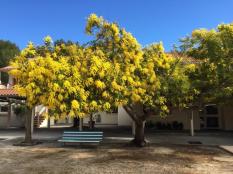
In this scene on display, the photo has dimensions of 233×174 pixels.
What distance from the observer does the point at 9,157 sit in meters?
14.0

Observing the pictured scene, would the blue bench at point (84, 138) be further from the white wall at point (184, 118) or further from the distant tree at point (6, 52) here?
the distant tree at point (6, 52)

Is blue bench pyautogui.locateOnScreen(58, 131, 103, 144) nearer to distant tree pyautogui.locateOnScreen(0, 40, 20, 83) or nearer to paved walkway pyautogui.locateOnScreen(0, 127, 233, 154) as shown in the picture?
paved walkway pyautogui.locateOnScreen(0, 127, 233, 154)

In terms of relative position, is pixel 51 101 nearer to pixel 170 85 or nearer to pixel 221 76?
pixel 170 85

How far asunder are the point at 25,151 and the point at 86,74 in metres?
6.60

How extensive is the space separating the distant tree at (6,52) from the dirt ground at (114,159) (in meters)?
46.7

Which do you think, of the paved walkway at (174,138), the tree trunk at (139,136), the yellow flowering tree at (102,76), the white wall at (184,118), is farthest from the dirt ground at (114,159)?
the white wall at (184,118)

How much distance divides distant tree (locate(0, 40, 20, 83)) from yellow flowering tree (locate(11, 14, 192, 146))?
47.9 meters

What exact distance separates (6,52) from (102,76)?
56.8 metres

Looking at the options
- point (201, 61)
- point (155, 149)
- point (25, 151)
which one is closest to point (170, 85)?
point (201, 61)

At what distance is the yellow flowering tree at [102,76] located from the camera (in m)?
10.5

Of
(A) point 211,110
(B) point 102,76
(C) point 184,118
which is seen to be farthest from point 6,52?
(B) point 102,76

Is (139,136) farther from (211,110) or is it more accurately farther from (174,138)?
(211,110)

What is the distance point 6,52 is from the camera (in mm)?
63750

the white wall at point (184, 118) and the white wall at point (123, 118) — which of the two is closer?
the white wall at point (184, 118)
